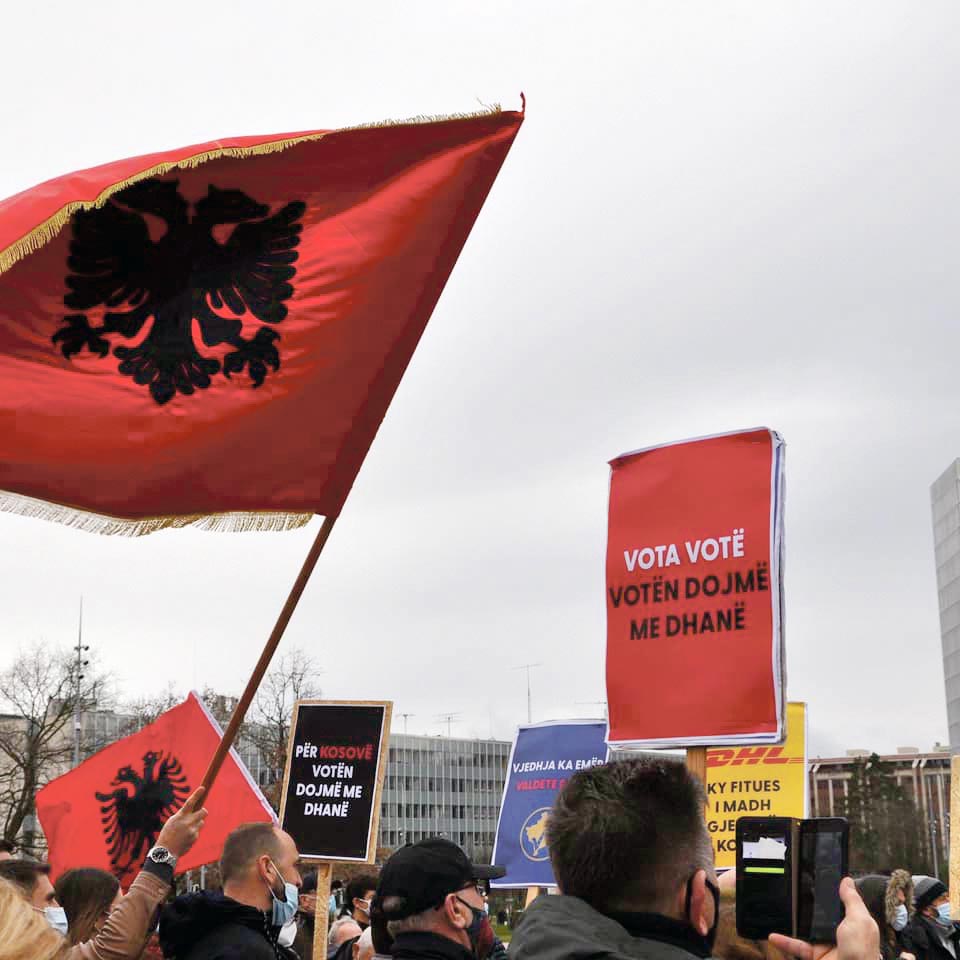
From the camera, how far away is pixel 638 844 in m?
2.75

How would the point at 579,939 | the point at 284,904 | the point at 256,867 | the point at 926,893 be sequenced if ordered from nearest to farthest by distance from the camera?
the point at 579,939 → the point at 256,867 → the point at 284,904 → the point at 926,893

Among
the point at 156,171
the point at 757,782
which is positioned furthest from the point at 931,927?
the point at 156,171

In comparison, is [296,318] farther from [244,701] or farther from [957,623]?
[957,623]

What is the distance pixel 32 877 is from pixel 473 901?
8.34 ft

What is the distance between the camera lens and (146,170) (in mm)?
5449

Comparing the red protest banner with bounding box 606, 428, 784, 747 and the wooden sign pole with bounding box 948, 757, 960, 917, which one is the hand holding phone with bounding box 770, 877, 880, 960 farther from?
the wooden sign pole with bounding box 948, 757, 960, 917

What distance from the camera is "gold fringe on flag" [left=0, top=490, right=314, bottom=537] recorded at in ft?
16.8

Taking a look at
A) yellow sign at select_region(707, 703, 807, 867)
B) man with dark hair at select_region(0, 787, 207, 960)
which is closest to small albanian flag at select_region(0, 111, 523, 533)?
man with dark hair at select_region(0, 787, 207, 960)

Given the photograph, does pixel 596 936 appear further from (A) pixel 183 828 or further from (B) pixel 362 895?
(B) pixel 362 895

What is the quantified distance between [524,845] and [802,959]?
34.2ft

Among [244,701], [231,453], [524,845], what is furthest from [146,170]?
[524,845]

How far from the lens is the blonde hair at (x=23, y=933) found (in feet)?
8.34

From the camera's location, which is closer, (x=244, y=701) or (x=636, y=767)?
(x=636, y=767)

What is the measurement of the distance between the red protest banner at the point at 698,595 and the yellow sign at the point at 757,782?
2.42 meters
